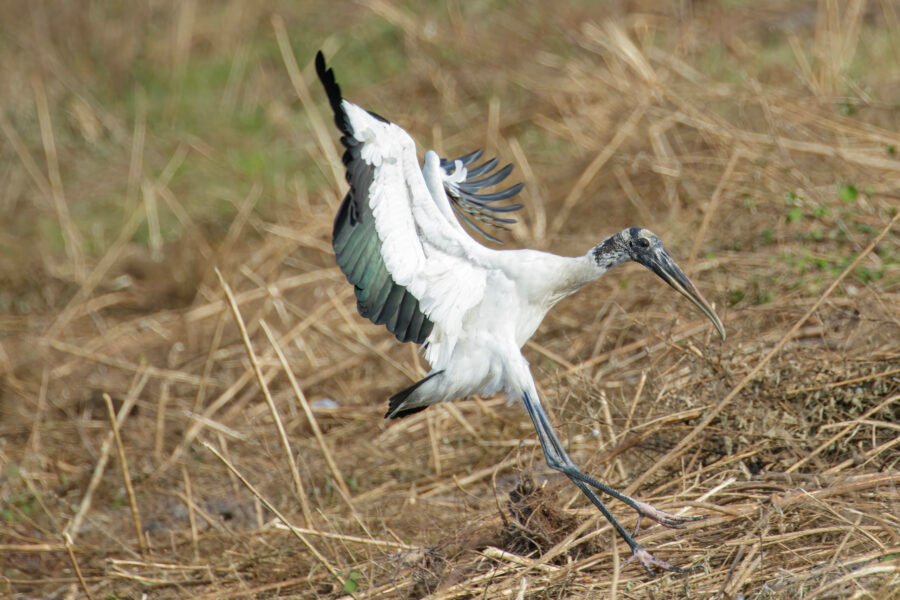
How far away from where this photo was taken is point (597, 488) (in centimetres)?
432

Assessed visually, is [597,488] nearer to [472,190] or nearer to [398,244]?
[398,244]

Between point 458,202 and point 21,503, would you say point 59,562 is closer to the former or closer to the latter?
point 21,503

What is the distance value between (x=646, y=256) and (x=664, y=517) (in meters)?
0.94

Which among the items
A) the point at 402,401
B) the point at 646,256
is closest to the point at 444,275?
the point at 402,401

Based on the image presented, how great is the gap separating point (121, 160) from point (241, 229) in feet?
6.75

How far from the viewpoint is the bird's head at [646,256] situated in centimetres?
436

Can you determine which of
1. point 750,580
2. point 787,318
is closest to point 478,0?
point 787,318

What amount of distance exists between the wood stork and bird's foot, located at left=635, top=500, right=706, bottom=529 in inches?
7.3

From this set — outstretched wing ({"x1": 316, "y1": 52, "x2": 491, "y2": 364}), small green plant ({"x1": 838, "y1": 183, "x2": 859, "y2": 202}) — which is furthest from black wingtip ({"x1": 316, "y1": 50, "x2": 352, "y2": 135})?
small green plant ({"x1": 838, "y1": 183, "x2": 859, "y2": 202})

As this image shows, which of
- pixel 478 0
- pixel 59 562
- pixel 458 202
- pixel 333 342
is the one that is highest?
pixel 478 0

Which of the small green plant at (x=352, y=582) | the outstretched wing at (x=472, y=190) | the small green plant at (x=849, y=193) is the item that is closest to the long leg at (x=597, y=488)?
the small green plant at (x=352, y=582)

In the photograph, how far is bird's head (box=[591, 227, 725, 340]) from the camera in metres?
4.36

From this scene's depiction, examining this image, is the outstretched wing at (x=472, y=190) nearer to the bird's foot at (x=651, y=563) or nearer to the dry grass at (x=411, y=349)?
the dry grass at (x=411, y=349)

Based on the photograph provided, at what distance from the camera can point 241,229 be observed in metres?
8.48
